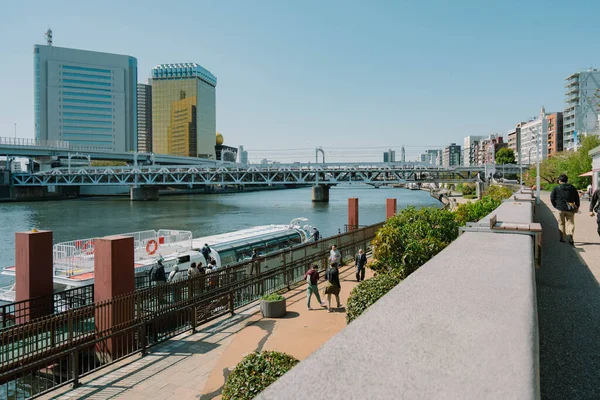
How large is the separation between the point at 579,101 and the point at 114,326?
129999 mm

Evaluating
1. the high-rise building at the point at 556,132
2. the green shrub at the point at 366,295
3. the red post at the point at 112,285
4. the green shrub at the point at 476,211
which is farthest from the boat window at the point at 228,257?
the high-rise building at the point at 556,132

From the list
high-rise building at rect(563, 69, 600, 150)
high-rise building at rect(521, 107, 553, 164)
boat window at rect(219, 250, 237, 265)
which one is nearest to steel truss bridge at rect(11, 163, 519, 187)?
high-rise building at rect(563, 69, 600, 150)

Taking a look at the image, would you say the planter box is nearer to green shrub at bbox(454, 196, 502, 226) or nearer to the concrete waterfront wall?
green shrub at bbox(454, 196, 502, 226)

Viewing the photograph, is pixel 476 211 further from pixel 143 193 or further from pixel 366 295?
pixel 143 193

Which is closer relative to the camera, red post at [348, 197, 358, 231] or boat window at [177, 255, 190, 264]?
boat window at [177, 255, 190, 264]

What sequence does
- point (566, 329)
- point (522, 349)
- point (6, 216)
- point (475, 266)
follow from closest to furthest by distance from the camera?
point (522, 349), point (475, 266), point (566, 329), point (6, 216)

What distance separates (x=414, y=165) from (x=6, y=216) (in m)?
77.7

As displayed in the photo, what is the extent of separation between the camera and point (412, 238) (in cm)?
1380

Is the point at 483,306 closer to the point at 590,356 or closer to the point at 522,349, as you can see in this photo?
the point at 522,349

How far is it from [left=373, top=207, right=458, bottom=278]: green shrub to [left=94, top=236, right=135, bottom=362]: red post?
7363mm

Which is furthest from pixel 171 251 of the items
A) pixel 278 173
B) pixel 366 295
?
pixel 278 173

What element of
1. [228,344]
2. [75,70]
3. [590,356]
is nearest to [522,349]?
[590,356]

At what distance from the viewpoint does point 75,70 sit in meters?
163

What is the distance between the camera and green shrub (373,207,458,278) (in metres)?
13.3
